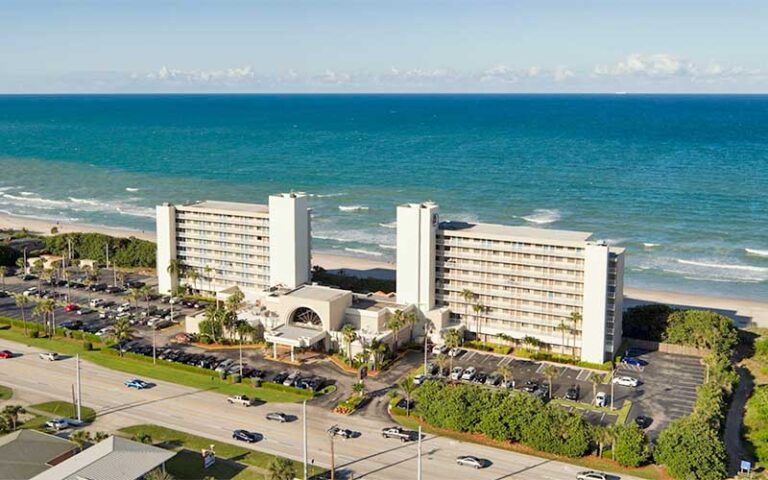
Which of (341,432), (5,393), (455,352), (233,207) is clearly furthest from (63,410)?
(233,207)

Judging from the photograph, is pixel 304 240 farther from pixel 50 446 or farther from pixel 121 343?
pixel 50 446

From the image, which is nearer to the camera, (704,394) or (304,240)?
(704,394)

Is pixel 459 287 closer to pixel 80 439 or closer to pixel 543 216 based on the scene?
pixel 80 439

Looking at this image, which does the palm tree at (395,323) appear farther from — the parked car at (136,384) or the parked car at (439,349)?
the parked car at (136,384)

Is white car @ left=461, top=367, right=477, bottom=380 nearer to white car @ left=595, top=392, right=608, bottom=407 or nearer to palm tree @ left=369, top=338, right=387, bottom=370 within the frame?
palm tree @ left=369, top=338, right=387, bottom=370

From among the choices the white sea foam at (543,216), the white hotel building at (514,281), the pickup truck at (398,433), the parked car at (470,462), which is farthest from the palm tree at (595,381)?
the white sea foam at (543,216)

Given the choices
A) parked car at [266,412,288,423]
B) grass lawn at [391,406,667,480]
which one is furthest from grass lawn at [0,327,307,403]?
grass lawn at [391,406,667,480]

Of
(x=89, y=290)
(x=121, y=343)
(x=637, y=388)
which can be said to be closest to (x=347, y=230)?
(x=89, y=290)
